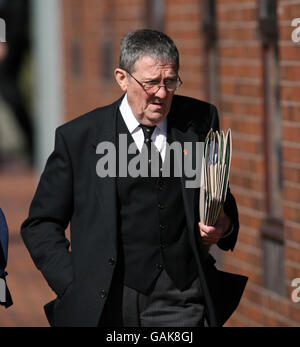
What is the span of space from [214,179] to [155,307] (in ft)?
2.02

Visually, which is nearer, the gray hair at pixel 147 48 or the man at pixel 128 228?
the gray hair at pixel 147 48

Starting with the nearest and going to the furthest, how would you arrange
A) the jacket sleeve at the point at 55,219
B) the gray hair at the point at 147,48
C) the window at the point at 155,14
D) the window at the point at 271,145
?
1. the gray hair at the point at 147,48
2. the jacket sleeve at the point at 55,219
3. the window at the point at 271,145
4. the window at the point at 155,14

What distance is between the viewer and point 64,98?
1939cm

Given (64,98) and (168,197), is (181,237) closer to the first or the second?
(168,197)

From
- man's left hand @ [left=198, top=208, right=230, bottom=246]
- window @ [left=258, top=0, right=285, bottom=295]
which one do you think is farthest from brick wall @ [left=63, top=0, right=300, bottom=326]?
man's left hand @ [left=198, top=208, right=230, bottom=246]

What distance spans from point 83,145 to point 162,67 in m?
0.55

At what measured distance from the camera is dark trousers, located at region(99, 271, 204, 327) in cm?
518

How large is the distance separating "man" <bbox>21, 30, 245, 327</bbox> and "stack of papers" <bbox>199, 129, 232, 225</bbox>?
0.24 ft

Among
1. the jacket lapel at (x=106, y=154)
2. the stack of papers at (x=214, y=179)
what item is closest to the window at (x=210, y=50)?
the jacket lapel at (x=106, y=154)

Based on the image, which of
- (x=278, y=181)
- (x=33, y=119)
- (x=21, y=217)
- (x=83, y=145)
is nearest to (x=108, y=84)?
(x=21, y=217)

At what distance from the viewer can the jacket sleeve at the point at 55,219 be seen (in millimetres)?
5234

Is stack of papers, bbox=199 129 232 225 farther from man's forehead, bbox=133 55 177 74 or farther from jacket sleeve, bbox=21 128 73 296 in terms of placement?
jacket sleeve, bbox=21 128 73 296

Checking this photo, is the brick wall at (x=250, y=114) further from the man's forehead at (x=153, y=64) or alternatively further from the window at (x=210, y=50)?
the man's forehead at (x=153, y=64)

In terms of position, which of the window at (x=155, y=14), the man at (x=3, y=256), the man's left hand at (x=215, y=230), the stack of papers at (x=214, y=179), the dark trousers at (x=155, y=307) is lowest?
the dark trousers at (x=155, y=307)
